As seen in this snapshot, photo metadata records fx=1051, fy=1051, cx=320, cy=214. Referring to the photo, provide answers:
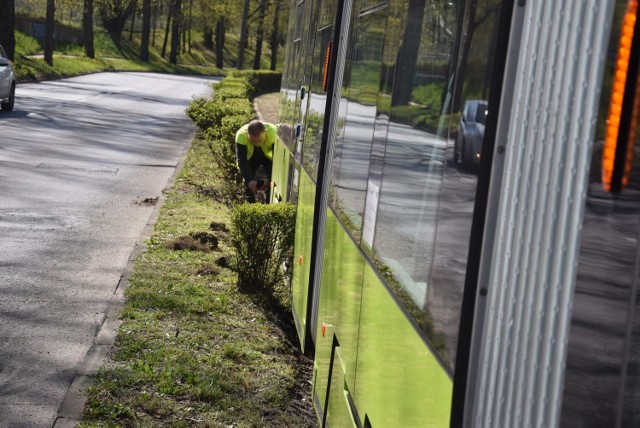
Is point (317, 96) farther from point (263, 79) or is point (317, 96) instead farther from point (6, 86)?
point (263, 79)

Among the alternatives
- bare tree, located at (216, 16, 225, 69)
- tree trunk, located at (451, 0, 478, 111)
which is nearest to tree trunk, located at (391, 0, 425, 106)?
tree trunk, located at (451, 0, 478, 111)

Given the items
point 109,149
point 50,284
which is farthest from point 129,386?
point 109,149

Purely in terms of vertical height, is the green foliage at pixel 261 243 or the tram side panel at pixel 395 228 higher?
the tram side panel at pixel 395 228

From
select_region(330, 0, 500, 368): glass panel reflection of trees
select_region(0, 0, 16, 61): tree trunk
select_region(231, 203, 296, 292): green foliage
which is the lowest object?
select_region(231, 203, 296, 292): green foliage

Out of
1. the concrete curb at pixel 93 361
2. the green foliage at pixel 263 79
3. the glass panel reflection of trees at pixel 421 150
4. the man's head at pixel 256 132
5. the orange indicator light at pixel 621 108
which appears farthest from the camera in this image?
the green foliage at pixel 263 79

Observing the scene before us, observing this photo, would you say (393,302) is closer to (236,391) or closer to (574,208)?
(574,208)

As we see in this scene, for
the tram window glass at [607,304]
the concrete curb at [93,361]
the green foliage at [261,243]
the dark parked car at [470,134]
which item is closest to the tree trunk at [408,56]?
the dark parked car at [470,134]

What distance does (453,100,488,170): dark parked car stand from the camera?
2.39 meters

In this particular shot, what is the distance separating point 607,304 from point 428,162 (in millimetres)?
983

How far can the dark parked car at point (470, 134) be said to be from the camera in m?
2.39

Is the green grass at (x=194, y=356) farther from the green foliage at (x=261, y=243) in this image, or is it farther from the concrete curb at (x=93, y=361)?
the green foliage at (x=261, y=243)

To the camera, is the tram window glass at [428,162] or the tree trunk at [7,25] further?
the tree trunk at [7,25]

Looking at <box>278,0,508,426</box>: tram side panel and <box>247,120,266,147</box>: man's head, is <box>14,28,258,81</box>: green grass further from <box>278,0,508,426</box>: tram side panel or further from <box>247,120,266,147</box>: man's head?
<box>278,0,508,426</box>: tram side panel

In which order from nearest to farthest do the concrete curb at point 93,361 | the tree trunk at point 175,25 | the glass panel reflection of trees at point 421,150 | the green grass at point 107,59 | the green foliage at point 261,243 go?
1. the glass panel reflection of trees at point 421,150
2. the concrete curb at point 93,361
3. the green foliage at point 261,243
4. the green grass at point 107,59
5. the tree trunk at point 175,25
